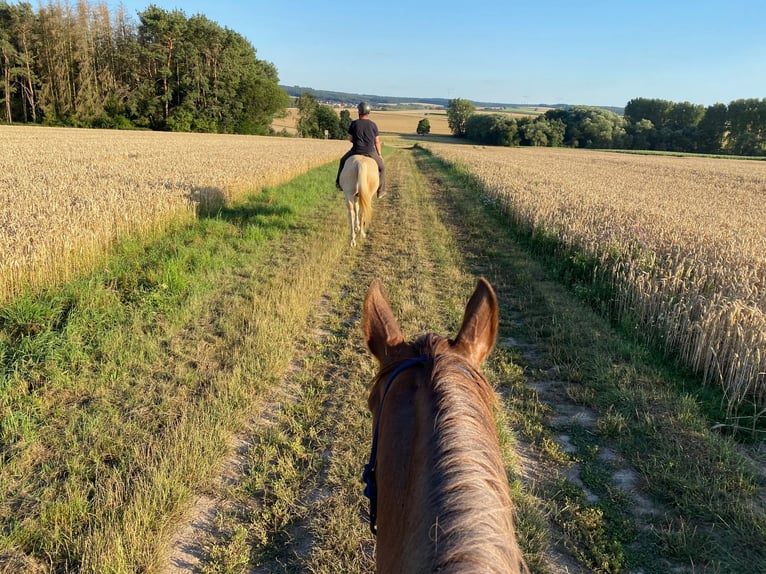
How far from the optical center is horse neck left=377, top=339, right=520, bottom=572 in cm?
97

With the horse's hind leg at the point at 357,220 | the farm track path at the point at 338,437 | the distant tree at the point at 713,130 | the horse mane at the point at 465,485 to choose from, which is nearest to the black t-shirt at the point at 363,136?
the horse's hind leg at the point at 357,220

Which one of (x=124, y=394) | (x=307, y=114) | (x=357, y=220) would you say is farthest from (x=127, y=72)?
(x=124, y=394)

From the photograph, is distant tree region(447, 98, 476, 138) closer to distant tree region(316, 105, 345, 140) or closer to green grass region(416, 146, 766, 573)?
distant tree region(316, 105, 345, 140)

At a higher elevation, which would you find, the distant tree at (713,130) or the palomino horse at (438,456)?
the distant tree at (713,130)

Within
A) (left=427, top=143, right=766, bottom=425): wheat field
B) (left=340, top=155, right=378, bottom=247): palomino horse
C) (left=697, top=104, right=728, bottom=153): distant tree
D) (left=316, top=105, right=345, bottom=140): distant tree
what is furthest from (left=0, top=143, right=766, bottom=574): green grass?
(left=697, top=104, right=728, bottom=153): distant tree

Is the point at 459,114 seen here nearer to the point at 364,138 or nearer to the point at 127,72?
the point at 127,72

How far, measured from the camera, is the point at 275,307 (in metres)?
6.26

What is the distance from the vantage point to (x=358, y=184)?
33.1ft

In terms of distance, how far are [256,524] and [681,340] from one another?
4898 millimetres

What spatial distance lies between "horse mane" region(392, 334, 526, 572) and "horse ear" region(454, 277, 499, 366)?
0.24 metres

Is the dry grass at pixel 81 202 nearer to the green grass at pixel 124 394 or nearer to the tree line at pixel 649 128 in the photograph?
the green grass at pixel 124 394

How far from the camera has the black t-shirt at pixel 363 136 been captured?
10500mm

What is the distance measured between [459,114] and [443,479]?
10608 cm

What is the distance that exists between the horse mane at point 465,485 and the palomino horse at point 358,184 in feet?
28.9
